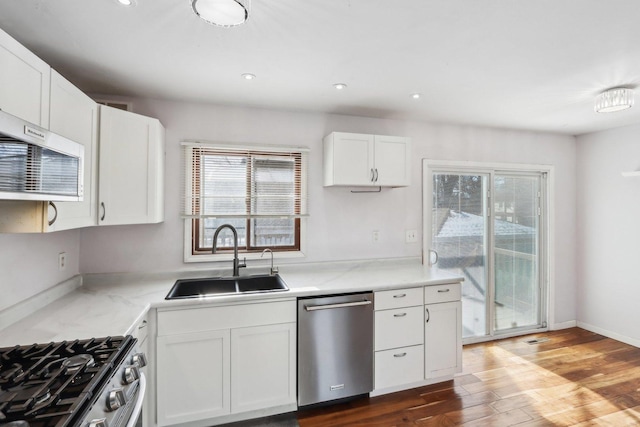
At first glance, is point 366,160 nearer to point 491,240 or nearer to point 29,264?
point 491,240

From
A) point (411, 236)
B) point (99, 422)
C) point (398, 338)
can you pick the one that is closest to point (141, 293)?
point (99, 422)

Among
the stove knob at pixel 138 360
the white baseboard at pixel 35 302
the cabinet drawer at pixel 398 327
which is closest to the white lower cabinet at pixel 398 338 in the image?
the cabinet drawer at pixel 398 327

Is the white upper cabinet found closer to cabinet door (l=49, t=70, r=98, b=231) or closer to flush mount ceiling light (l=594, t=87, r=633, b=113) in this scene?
flush mount ceiling light (l=594, t=87, r=633, b=113)

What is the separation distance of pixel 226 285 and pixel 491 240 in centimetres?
285

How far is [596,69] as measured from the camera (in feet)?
6.69

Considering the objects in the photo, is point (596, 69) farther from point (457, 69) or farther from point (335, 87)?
point (335, 87)

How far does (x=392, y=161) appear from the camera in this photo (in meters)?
2.88

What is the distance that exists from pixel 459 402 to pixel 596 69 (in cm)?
248

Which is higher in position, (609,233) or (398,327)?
(609,233)

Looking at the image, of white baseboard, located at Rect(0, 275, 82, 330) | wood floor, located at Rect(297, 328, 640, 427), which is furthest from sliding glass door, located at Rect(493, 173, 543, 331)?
white baseboard, located at Rect(0, 275, 82, 330)

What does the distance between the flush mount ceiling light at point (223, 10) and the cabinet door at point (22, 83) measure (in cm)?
73

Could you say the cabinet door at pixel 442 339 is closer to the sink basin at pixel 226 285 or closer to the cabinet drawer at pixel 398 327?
the cabinet drawer at pixel 398 327

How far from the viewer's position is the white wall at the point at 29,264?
1673 mm

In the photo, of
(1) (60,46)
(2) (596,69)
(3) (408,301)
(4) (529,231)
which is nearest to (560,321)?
(4) (529,231)
